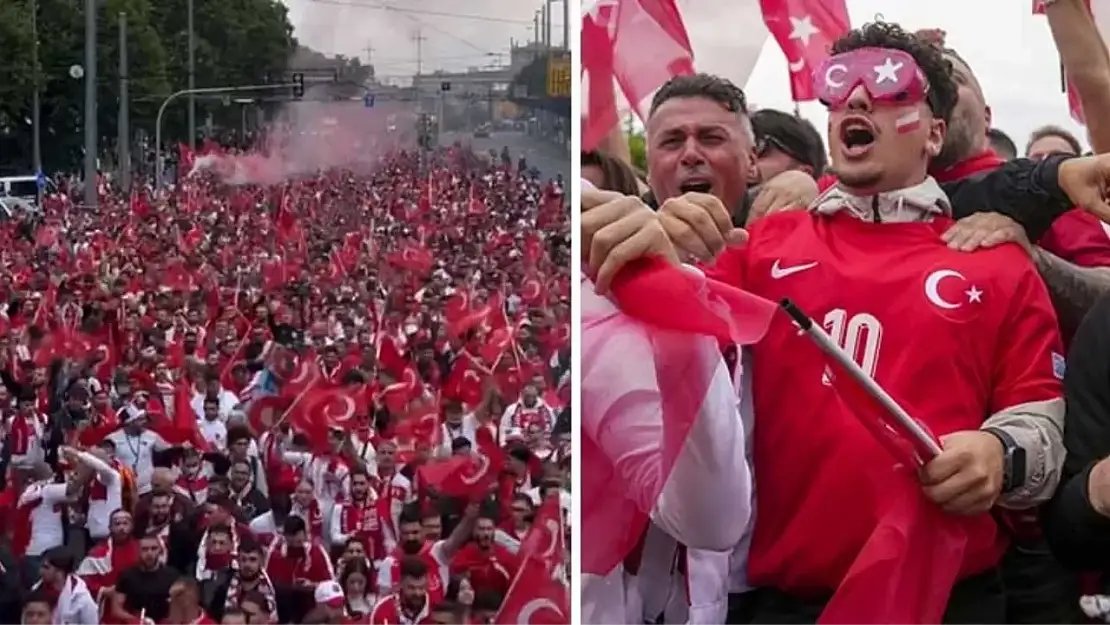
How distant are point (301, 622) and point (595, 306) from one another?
972mm

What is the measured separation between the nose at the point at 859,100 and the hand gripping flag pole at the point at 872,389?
40 cm

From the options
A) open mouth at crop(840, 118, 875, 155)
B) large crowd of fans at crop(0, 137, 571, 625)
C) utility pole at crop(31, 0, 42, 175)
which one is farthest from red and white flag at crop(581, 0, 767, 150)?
utility pole at crop(31, 0, 42, 175)

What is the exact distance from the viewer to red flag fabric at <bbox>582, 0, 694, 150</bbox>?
2486 millimetres

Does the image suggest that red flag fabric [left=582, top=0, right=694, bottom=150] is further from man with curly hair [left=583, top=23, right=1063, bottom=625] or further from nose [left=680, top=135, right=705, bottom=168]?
man with curly hair [left=583, top=23, right=1063, bottom=625]

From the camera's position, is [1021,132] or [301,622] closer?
[1021,132]

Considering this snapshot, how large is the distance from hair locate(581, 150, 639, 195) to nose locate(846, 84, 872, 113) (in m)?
0.43

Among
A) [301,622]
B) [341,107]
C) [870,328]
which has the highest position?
[341,107]

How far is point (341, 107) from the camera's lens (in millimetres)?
2707

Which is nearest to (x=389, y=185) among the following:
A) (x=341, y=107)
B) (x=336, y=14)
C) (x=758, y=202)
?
(x=341, y=107)

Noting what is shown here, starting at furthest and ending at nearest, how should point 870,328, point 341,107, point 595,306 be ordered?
point 341,107 < point 595,306 < point 870,328

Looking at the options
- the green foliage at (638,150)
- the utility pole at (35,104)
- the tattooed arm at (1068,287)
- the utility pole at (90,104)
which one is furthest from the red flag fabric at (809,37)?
the utility pole at (35,104)

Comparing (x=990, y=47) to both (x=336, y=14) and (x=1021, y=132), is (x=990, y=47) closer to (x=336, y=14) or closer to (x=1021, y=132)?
(x=1021, y=132)

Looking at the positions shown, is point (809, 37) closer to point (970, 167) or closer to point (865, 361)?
point (970, 167)

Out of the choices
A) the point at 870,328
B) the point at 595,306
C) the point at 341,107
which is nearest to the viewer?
the point at 870,328
